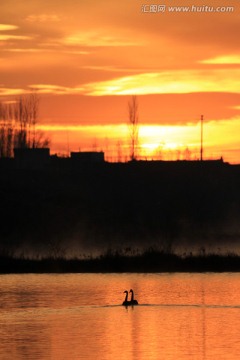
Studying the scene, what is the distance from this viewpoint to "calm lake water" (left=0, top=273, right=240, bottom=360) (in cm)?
5062

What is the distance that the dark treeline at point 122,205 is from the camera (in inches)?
4786

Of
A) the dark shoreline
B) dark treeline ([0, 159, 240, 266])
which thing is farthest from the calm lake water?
dark treeline ([0, 159, 240, 266])

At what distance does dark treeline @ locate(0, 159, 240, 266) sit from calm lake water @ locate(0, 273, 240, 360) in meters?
38.6

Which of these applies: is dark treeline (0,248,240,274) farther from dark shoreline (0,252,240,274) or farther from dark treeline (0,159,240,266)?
dark treeline (0,159,240,266)

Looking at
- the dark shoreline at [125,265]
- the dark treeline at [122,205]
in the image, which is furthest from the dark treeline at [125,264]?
the dark treeline at [122,205]

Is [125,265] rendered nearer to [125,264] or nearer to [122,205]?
[125,264]

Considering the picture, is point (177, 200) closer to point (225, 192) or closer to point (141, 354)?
point (225, 192)

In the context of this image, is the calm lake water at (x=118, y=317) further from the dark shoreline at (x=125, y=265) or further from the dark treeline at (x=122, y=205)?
the dark treeline at (x=122, y=205)

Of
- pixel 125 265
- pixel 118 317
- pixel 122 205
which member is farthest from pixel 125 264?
pixel 122 205

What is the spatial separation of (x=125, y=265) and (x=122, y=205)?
46.3m

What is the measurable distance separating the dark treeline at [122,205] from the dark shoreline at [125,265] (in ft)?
98.7

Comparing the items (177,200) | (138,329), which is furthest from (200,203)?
(138,329)

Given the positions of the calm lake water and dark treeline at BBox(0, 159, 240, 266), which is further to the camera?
dark treeline at BBox(0, 159, 240, 266)

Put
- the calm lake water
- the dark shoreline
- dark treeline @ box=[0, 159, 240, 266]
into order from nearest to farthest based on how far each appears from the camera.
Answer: the calm lake water
the dark shoreline
dark treeline @ box=[0, 159, 240, 266]
